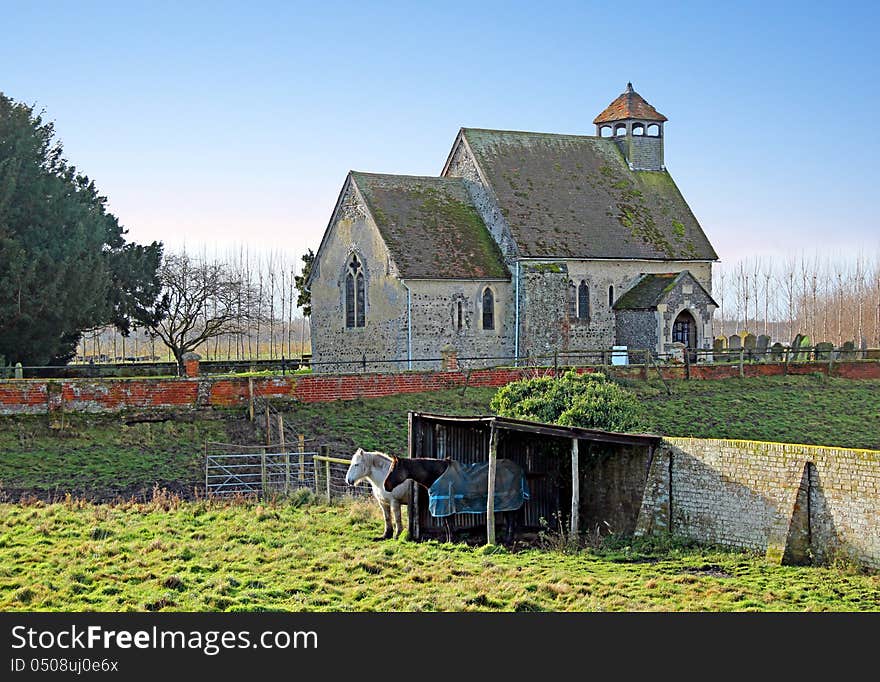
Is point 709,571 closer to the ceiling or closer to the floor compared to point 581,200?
closer to the floor

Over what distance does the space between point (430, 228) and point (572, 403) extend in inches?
828

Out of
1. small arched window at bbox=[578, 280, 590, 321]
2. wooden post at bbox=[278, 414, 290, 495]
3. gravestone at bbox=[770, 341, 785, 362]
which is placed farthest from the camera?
small arched window at bbox=[578, 280, 590, 321]

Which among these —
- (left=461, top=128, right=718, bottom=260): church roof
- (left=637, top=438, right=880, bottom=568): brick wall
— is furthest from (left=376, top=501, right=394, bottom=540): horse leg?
(left=461, top=128, right=718, bottom=260): church roof

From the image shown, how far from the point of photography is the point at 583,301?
136 feet

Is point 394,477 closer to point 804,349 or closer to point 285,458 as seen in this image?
point 285,458

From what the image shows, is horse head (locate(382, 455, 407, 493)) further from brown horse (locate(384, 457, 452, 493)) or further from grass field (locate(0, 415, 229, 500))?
grass field (locate(0, 415, 229, 500))

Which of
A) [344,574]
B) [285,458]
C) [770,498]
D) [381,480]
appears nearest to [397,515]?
[381,480]

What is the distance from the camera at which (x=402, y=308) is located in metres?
38.2

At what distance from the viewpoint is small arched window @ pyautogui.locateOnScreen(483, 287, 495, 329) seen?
130 ft

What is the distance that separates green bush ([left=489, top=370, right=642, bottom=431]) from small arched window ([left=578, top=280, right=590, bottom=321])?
20.3m

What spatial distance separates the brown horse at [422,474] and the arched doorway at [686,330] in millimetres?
25767

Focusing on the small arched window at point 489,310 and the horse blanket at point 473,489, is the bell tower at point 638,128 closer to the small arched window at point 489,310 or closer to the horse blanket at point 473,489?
the small arched window at point 489,310

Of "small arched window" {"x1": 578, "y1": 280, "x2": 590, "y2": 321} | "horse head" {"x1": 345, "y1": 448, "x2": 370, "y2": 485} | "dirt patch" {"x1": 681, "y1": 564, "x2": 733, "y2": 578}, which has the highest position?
"small arched window" {"x1": 578, "y1": 280, "x2": 590, "y2": 321}

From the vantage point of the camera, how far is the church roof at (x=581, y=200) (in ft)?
135
